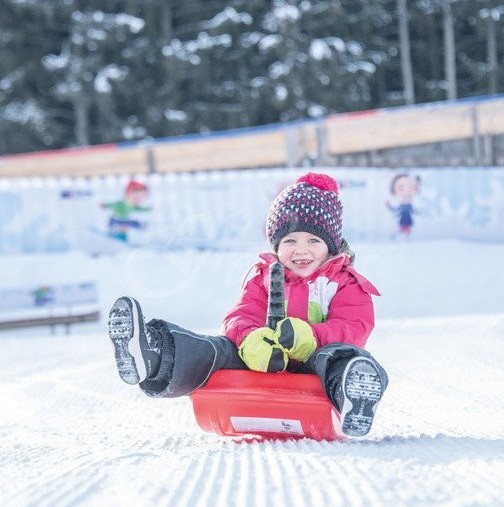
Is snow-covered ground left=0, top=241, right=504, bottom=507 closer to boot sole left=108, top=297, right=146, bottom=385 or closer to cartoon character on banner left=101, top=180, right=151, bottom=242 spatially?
boot sole left=108, top=297, right=146, bottom=385

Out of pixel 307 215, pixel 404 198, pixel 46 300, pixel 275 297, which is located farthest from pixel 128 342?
pixel 404 198

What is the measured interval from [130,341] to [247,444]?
17.1 inches

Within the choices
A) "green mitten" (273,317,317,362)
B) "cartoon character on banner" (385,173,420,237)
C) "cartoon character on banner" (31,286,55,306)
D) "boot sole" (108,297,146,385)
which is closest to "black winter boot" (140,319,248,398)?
"boot sole" (108,297,146,385)

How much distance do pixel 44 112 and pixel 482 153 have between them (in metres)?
12.3

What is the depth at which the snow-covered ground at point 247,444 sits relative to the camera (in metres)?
1.41

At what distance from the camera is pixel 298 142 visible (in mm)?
12695

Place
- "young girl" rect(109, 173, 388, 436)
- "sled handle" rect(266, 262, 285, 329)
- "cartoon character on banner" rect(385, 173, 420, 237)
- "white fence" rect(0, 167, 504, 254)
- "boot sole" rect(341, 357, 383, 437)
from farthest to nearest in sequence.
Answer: "cartoon character on banner" rect(385, 173, 420, 237) → "white fence" rect(0, 167, 504, 254) → "sled handle" rect(266, 262, 285, 329) → "young girl" rect(109, 173, 388, 436) → "boot sole" rect(341, 357, 383, 437)

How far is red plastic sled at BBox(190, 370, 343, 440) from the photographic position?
2291 millimetres

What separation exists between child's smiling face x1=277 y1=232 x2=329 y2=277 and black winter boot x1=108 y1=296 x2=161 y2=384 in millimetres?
711

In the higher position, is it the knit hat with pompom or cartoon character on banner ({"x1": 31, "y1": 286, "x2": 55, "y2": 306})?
the knit hat with pompom

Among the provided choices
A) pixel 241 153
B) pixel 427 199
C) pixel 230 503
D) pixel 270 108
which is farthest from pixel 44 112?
pixel 230 503

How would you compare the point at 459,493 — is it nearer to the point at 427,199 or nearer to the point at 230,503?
the point at 230,503

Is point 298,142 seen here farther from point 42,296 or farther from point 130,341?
point 130,341

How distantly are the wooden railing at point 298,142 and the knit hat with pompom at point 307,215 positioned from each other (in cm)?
963
